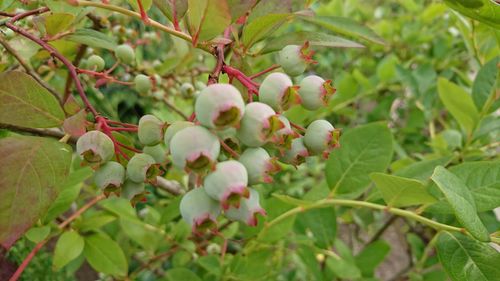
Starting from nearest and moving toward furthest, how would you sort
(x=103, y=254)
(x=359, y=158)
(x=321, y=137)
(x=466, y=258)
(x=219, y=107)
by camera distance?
(x=219, y=107)
(x=321, y=137)
(x=466, y=258)
(x=359, y=158)
(x=103, y=254)

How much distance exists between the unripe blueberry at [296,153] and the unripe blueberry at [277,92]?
0.06 m

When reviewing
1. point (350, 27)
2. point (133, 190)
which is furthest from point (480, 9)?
point (133, 190)

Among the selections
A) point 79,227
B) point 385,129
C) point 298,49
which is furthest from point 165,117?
point 298,49

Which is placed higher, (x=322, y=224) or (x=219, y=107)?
(x=219, y=107)

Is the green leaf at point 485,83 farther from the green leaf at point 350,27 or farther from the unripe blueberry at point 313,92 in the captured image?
the unripe blueberry at point 313,92

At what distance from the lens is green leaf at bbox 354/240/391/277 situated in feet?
3.66

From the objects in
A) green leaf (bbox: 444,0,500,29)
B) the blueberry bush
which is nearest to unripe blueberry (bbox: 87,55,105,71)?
the blueberry bush

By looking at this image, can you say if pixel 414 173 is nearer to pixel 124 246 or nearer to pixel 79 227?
pixel 79 227

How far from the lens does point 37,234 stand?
2.51 ft

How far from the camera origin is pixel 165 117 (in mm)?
1123

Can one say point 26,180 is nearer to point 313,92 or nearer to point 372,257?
point 313,92

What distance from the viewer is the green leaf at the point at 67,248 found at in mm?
826

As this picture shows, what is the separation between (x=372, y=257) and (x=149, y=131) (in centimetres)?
79

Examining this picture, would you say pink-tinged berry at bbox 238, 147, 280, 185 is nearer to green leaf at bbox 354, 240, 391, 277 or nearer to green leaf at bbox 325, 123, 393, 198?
green leaf at bbox 325, 123, 393, 198
